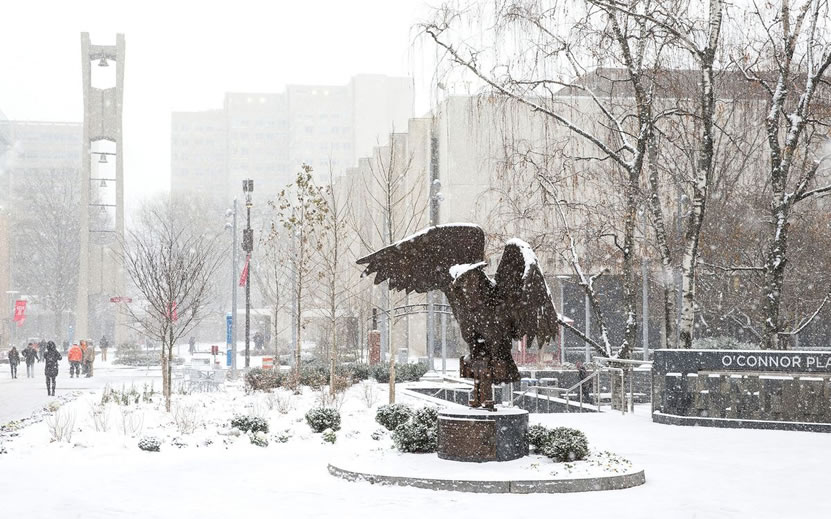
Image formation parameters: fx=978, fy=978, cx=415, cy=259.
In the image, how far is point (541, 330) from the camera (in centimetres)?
1266

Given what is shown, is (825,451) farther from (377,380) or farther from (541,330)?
(377,380)

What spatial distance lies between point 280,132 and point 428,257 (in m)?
163

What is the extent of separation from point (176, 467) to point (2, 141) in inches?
3196

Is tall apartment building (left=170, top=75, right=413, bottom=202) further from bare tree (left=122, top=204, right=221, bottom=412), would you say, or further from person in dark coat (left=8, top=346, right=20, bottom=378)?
bare tree (left=122, top=204, right=221, bottom=412)

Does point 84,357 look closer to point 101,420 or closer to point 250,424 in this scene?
point 101,420

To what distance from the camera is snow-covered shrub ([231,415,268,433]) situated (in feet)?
54.8

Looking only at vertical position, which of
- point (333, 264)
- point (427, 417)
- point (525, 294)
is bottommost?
point (427, 417)

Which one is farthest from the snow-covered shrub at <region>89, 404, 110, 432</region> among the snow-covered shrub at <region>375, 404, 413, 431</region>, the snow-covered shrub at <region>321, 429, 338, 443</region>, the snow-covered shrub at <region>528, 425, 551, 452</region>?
the snow-covered shrub at <region>528, 425, 551, 452</region>

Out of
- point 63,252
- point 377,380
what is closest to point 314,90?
point 63,252

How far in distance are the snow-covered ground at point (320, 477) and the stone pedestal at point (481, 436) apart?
1.35 metres

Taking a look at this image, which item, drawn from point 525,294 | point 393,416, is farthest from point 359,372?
point 525,294

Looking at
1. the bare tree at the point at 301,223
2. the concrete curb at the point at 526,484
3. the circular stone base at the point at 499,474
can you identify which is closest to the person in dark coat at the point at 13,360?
the bare tree at the point at 301,223

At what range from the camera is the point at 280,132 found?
566 ft

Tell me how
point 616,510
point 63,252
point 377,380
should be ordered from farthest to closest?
point 63,252
point 377,380
point 616,510
